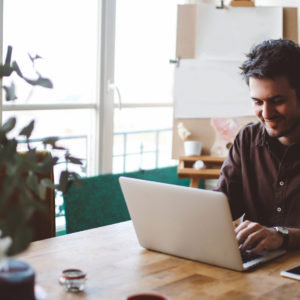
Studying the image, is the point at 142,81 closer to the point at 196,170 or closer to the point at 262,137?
the point at 196,170

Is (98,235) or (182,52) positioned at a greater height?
(182,52)

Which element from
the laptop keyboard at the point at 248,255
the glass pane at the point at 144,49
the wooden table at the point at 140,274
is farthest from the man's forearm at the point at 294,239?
the glass pane at the point at 144,49

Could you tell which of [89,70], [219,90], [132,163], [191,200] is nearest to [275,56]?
[191,200]

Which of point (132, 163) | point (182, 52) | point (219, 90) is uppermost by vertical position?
point (182, 52)

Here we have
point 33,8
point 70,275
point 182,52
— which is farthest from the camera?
point 182,52

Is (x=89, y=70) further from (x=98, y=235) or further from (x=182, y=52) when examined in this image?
(x=98, y=235)

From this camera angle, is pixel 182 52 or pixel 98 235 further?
pixel 182 52

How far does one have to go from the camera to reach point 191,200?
157cm

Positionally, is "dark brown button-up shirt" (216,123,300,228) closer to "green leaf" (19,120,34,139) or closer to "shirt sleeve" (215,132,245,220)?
"shirt sleeve" (215,132,245,220)

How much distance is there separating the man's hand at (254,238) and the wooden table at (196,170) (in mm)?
1568

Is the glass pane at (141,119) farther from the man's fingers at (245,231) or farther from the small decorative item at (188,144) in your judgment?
the man's fingers at (245,231)

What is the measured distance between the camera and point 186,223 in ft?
5.33

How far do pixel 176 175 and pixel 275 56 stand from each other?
130 centimetres

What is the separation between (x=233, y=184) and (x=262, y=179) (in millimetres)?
109
